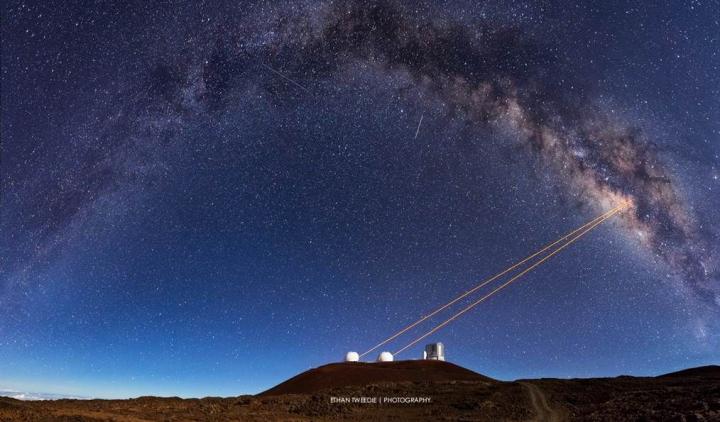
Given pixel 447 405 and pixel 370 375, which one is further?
pixel 370 375

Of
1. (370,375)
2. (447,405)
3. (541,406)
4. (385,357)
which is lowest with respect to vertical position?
(447,405)

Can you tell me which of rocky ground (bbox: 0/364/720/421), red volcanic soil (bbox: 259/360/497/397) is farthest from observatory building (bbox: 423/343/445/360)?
rocky ground (bbox: 0/364/720/421)

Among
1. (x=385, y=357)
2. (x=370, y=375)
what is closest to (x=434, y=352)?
(x=385, y=357)

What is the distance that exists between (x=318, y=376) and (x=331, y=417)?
1831 centimetres

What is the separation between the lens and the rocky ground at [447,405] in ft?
78.4

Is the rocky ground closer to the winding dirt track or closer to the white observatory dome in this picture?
the winding dirt track

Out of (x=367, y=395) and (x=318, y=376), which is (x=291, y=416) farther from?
(x=318, y=376)

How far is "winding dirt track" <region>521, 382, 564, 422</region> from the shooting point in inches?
1078

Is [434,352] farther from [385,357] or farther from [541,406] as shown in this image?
[541,406]

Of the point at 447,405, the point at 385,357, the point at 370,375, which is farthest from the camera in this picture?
the point at 385,357

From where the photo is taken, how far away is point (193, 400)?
101 feet

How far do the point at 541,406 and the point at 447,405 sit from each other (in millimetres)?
6034

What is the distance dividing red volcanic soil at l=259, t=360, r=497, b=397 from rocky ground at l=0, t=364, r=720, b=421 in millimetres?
5267

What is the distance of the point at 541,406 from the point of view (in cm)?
3008
